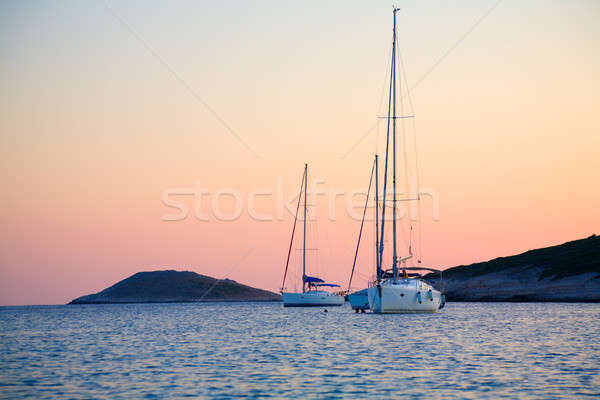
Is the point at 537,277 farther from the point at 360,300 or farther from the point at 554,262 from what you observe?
the point at 360,300

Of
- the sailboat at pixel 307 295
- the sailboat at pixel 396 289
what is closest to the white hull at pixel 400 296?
the sailboat at pixel 396 289

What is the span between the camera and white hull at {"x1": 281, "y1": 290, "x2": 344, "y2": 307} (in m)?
99.1

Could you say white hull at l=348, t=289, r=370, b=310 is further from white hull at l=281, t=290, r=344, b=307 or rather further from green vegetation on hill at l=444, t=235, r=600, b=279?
green vegetation on hill at l=444, t=235, r=600, b=279

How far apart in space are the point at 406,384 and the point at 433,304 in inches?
1611

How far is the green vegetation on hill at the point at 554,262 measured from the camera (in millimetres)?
121000

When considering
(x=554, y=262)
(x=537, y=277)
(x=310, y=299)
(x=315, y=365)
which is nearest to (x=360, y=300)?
A: (x=310, y=299)

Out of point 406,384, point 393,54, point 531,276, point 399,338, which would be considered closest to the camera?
point 406,384

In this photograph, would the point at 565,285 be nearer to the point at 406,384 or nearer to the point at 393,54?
the point at 393,54

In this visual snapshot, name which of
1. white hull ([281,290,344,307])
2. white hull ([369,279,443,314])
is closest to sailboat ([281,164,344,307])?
white hull ([281,290,344,307])

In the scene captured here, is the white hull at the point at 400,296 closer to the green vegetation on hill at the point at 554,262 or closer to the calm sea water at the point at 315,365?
the calm sea water at the point at 315,365

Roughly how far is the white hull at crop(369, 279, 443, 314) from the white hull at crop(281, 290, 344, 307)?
38.2 meters

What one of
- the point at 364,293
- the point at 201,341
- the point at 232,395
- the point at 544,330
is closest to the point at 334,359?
the point at 232,395

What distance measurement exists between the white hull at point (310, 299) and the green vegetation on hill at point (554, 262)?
4546 cm

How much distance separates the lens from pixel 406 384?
23219 millimetres
